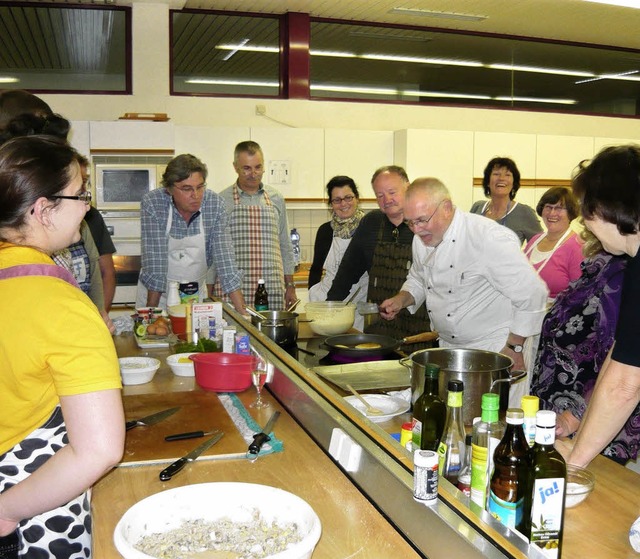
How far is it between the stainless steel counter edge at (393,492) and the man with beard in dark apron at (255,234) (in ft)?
8.38

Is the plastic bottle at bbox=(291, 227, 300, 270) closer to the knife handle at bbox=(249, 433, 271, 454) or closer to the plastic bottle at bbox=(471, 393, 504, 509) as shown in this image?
Result: the knife handle at bbox=(249, 433, 271, 454)

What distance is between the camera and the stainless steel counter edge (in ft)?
A: 3.69

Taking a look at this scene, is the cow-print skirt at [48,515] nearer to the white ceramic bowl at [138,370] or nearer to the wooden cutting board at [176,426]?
the wooden cutting board at [176,426]

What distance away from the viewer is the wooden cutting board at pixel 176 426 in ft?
5.95

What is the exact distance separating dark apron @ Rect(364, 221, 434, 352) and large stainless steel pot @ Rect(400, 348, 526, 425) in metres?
1.64

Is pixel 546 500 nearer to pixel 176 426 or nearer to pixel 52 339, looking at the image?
pixel 52 339

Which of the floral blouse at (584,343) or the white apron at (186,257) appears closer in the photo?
the floral blouse at (584,343)

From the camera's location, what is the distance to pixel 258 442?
70.7 inches

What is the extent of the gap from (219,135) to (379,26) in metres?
2.05

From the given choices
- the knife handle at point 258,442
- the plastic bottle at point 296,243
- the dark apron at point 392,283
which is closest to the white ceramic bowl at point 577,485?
the knife handle at point 258,442

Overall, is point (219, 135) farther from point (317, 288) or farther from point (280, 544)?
point (280, 544)

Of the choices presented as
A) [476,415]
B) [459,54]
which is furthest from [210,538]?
[459,54]

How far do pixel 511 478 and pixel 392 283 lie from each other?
271 cm

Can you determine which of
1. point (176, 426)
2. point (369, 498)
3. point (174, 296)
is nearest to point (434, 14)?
point (174, 296)
